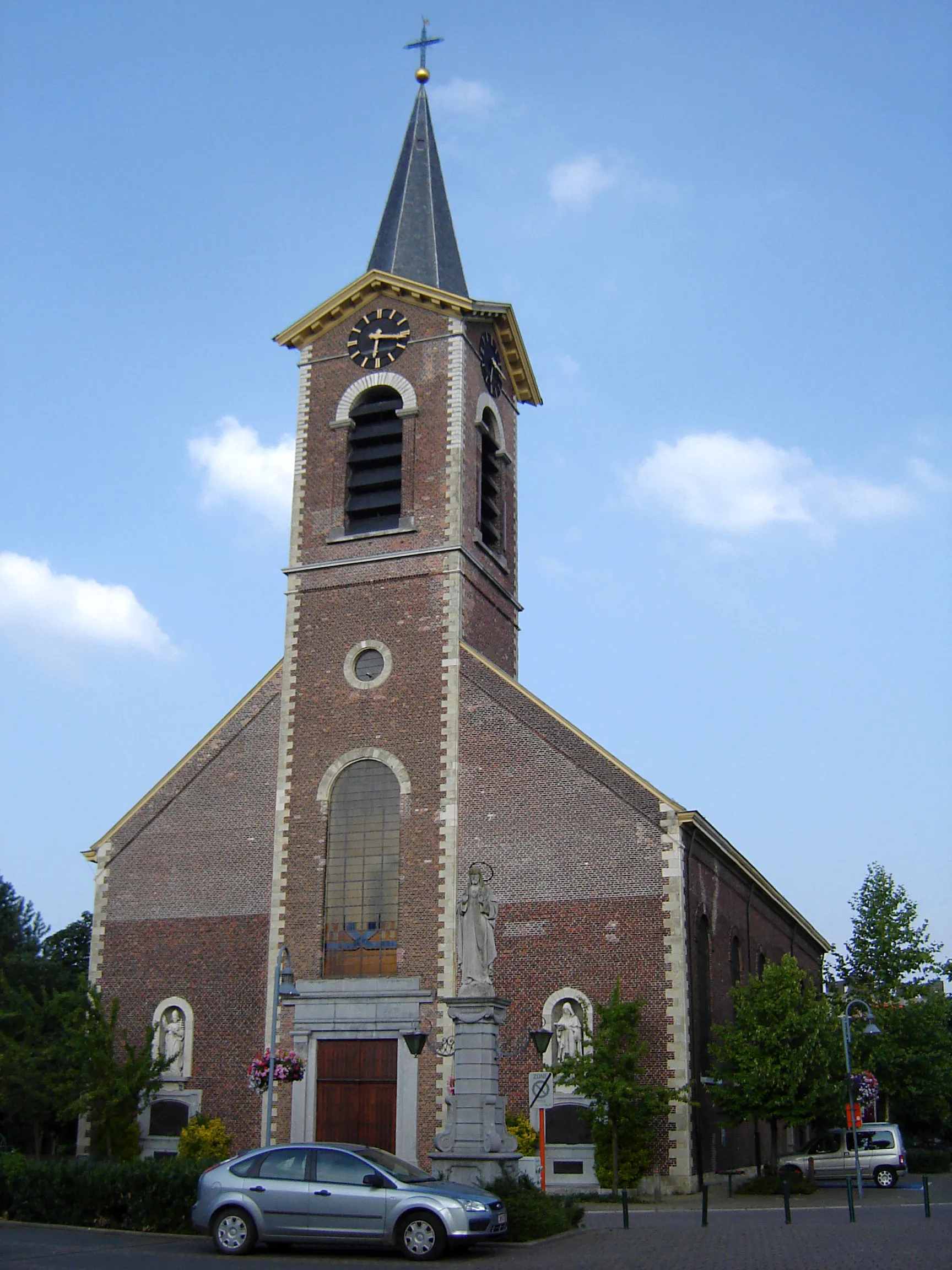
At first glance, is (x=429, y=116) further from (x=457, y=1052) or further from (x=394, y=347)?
(x=457, y=1052)

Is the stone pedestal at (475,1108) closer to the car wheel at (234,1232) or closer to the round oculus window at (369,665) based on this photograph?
the car wheel at (234,1232)

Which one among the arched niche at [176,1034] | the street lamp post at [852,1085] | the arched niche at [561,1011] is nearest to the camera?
the arched niche at [561,1011]

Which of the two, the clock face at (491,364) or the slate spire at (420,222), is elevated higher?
the slate spire at (420,222)

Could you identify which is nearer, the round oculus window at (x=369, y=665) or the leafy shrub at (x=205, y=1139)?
the leafy shrub at (x=205, y=1139)

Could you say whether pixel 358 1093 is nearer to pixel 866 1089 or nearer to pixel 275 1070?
pixel 275 1070

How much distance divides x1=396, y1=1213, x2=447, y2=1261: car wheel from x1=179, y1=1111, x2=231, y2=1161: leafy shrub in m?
12.8

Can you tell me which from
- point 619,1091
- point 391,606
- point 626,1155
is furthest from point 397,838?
point 626,1155

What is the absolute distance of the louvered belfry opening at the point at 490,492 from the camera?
3481 centimetres

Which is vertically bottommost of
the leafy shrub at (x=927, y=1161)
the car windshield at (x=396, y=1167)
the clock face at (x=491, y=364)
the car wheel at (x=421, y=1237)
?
the leafy shrub at (x=927, y=1161)

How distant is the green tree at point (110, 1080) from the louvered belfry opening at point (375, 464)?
13.1 metres

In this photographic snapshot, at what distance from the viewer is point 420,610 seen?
103 ft

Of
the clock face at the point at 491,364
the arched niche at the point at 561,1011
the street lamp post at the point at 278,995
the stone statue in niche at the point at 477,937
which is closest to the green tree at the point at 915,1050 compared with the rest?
the arched niche at the point at 561,1011

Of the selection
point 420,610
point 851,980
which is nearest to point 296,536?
point 420,610

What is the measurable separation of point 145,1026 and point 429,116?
91.9ft
